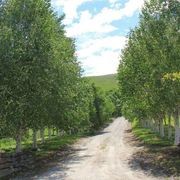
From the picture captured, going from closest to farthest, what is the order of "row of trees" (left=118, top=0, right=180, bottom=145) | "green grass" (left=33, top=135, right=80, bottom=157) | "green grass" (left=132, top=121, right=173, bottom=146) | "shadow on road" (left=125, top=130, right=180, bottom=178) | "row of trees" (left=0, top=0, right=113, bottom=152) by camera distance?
"shadow on road" (left=125, top=130, right=180, bottom=178)
"row of trees" (left=0, top=0, right=113, bottom=152)
"row of trees" (left=118, top=0, right=180, bottom=145)
"green grass" (left=33, top=135, right=80, bottom=157)
"green grass" (left=132, top=121, right=173, bottom=146)

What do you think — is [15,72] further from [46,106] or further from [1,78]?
[46,106]

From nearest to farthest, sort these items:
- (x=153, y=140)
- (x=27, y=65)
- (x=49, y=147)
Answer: (x=27, y=65)
(x=153, y=140)
(x=49, y=147)

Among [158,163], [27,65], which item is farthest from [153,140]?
[27,65]

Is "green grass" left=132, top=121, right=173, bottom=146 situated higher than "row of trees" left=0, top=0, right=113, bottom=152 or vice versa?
"row of trees" left=0, top=0, right=113, bottom=152

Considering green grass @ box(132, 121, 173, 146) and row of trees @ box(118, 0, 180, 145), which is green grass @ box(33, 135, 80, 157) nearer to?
green grass @ box(132, 121, 173, 146)

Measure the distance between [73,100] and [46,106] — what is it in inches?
461

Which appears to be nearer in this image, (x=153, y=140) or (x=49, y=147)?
(x=153, y=140)

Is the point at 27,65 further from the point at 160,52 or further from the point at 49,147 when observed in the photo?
the point at 49,147

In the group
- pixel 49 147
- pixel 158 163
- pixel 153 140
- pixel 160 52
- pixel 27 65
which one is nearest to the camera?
pixel 158 163

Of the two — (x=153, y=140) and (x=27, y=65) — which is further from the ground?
(x=27, y=65)

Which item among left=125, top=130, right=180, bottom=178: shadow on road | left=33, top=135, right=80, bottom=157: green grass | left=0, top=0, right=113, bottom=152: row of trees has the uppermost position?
left=0, top=0, right=113, bottom=152: row of trees

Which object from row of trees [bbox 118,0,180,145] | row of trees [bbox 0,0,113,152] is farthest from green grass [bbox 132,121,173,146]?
row of trees [bbox 0,0,113,152]

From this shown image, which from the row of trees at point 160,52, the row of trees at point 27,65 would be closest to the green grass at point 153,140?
the row of trees at point 160,52

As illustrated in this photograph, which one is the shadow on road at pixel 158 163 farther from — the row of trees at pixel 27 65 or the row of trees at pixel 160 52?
the row of trees at pixel 27 65
